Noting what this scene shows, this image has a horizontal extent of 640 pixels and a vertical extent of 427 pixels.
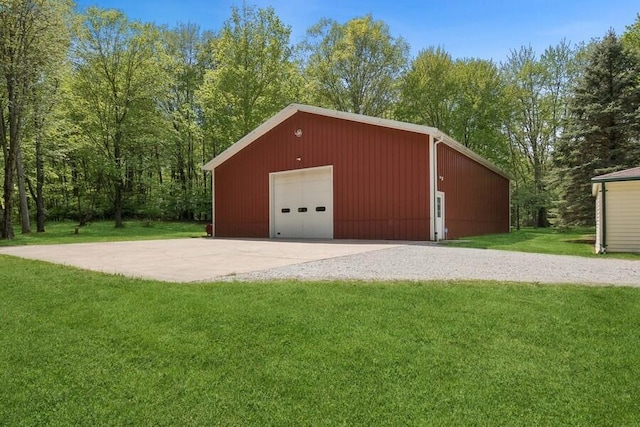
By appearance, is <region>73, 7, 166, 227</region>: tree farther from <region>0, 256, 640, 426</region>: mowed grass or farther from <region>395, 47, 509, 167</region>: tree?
<region>0, 256, 640, 426</region>: mowed grass

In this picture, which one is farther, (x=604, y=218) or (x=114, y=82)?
(x=114, y=82)

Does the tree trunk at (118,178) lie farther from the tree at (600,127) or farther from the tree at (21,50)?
the tree at (600,127)

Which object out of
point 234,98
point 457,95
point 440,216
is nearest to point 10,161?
point 234,98

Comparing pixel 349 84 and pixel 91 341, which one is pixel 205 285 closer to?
pixel 91 341

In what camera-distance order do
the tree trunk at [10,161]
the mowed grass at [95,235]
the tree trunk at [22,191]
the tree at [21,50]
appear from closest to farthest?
the tree at [21,50]
the mowed grass at [95,235]
the tree trunk at [10,161]
the tree trunk at [22,191]

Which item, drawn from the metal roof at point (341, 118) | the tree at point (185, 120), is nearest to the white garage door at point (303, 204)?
the metal roof at point (341, 118)

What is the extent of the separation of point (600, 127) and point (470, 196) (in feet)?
17.7

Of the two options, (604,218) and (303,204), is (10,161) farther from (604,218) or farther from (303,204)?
(604,218)

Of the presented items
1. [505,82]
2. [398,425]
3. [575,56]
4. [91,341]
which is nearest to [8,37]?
[91,341]

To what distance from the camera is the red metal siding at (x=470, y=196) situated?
12.8 meters

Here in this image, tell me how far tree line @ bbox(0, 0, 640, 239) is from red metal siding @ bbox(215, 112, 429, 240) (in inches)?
293

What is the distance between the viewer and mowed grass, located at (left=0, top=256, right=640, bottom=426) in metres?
2.20

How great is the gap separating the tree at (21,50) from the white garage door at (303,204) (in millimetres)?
8441

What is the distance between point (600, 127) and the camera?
49.1 feet
